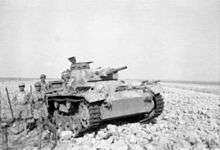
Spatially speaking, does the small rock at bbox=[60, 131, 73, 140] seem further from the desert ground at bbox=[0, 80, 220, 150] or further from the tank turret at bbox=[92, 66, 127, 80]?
the tank turret at bbox=[92, 66, 127, 80]

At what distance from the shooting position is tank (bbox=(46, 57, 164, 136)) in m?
8.74

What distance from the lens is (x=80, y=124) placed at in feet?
30.8

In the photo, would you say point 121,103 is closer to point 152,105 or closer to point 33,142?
point 152,105

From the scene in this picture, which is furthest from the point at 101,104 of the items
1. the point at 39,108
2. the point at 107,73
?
the point at 39,108

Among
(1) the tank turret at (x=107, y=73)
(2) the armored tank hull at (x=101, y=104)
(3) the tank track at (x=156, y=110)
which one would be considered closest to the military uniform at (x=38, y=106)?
(2) the armored tank hull at (x=101, y=104)

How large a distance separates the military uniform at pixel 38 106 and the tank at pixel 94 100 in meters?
0.38

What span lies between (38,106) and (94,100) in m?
3.16

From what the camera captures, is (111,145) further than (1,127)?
No

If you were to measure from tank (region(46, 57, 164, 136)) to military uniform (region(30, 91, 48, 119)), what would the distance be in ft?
1.24

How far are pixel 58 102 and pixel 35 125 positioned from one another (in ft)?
4.23

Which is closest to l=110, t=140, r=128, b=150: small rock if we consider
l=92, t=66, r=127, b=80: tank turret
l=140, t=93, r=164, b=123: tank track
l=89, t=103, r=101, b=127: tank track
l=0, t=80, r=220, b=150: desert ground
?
l=0, t=80, r=220, b=150: desert ground

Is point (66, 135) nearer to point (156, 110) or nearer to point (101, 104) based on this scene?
point (101, 104)

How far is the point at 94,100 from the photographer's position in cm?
828

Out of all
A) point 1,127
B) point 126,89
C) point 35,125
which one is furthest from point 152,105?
point 1,127
